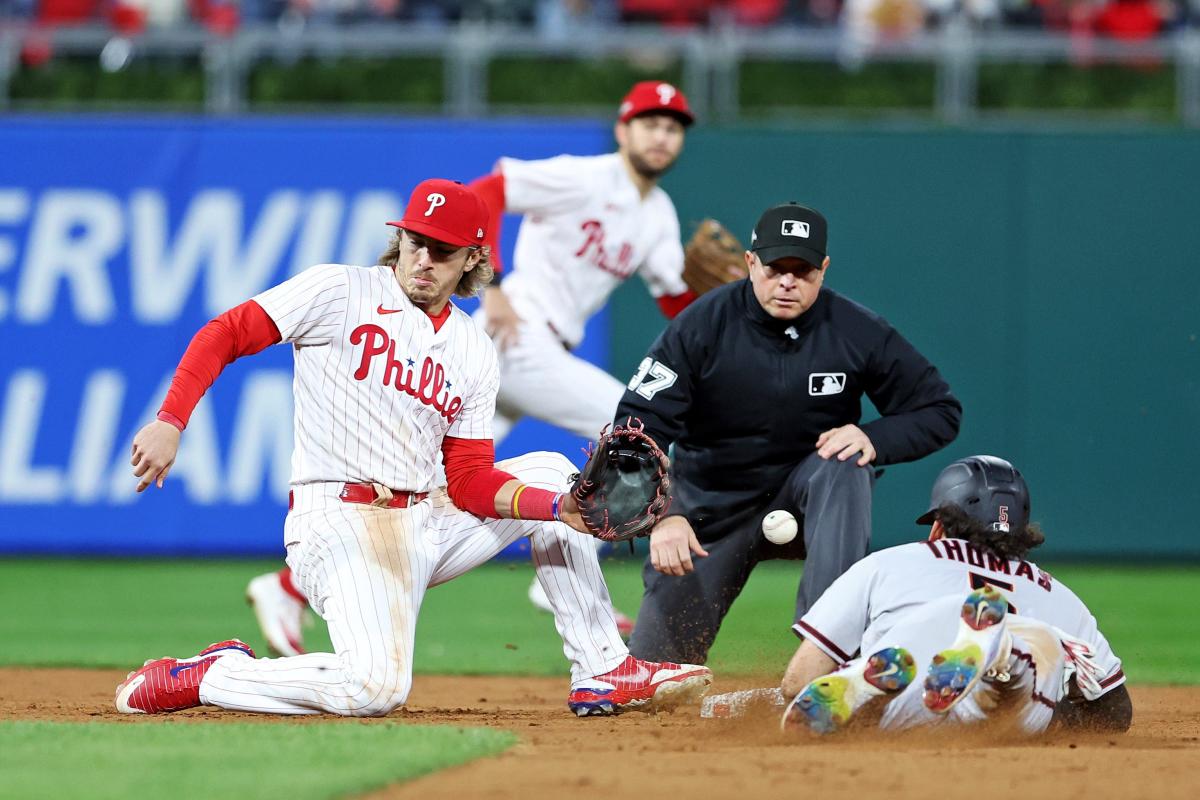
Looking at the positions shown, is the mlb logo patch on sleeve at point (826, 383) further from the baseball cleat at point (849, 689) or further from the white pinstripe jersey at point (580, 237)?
the white pinstripe jersey at point (580, 237)

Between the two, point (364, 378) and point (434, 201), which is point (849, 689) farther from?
point (434, 201)

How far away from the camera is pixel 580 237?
798cm

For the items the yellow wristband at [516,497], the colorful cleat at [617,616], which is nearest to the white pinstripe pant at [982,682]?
the yellow wristband at [516,497]

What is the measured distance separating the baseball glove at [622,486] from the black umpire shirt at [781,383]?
0.43 meters

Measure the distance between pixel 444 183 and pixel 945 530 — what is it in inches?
72.5

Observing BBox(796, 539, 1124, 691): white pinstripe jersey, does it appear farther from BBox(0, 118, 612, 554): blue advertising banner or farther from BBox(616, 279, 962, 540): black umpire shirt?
BBox(0, 118, 612, 554): blue advertising banner

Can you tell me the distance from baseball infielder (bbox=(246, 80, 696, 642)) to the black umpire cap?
6.96ft

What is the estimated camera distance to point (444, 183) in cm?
534

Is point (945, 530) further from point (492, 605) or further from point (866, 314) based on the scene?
point (492, 605)

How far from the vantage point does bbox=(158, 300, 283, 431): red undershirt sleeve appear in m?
4.85

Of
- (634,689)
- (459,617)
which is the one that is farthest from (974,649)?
(459,617)

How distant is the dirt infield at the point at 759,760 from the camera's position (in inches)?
155

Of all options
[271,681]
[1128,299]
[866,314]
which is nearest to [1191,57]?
[1128,299]

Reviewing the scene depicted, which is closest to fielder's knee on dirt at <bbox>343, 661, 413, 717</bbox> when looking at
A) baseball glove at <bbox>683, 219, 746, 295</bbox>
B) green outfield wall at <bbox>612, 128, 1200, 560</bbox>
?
baseball glove at <bbox>683, 219, 746, 295</bbox>
